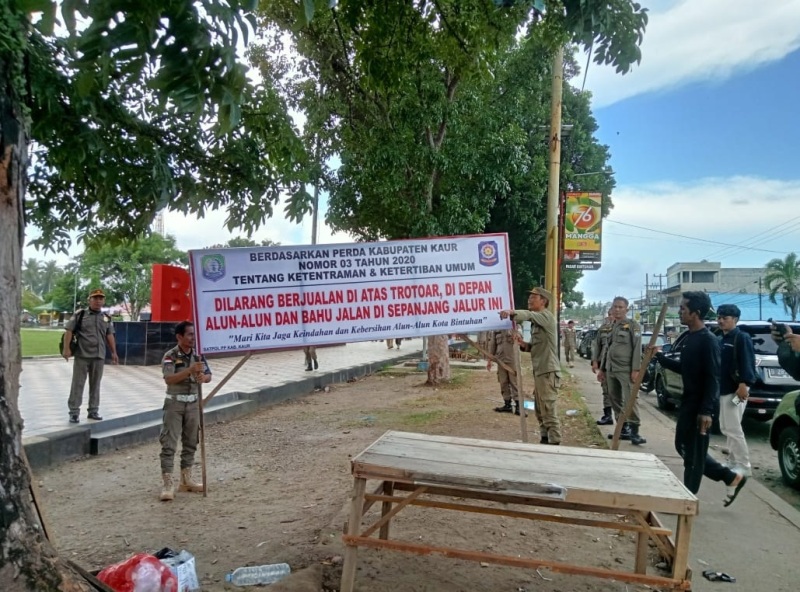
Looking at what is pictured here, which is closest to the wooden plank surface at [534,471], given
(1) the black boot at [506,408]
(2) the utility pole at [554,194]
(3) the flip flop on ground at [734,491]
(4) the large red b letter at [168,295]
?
(3) the flip flop on ground at [734,491]

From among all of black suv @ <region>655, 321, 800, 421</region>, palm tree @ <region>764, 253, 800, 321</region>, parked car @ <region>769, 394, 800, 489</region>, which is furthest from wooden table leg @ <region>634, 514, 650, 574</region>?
palm tree @ <region>764, 253, 800, 321</region>

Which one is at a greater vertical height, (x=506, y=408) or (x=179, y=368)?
(x=179, y=368)

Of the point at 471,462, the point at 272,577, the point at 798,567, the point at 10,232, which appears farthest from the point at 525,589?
the point at 10,232

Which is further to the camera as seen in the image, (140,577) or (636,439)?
(636,439)

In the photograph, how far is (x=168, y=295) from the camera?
17.2 m

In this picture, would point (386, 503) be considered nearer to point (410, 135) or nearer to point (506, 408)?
point (506, 408)

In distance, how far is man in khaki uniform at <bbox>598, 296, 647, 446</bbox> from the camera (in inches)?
298

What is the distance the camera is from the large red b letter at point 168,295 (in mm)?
16906

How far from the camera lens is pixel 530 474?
3092mm

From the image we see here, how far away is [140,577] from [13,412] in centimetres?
107

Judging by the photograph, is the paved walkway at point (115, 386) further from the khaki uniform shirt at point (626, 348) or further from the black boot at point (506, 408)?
the khaki uniform shirt at point (626, 348)

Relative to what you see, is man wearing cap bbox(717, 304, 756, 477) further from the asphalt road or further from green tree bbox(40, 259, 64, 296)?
green tree bbox(40, 259, 64, 296)

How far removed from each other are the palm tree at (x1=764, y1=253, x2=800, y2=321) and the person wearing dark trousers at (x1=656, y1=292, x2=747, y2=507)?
2284 inches

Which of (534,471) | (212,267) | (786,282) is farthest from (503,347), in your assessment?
(786,282)
